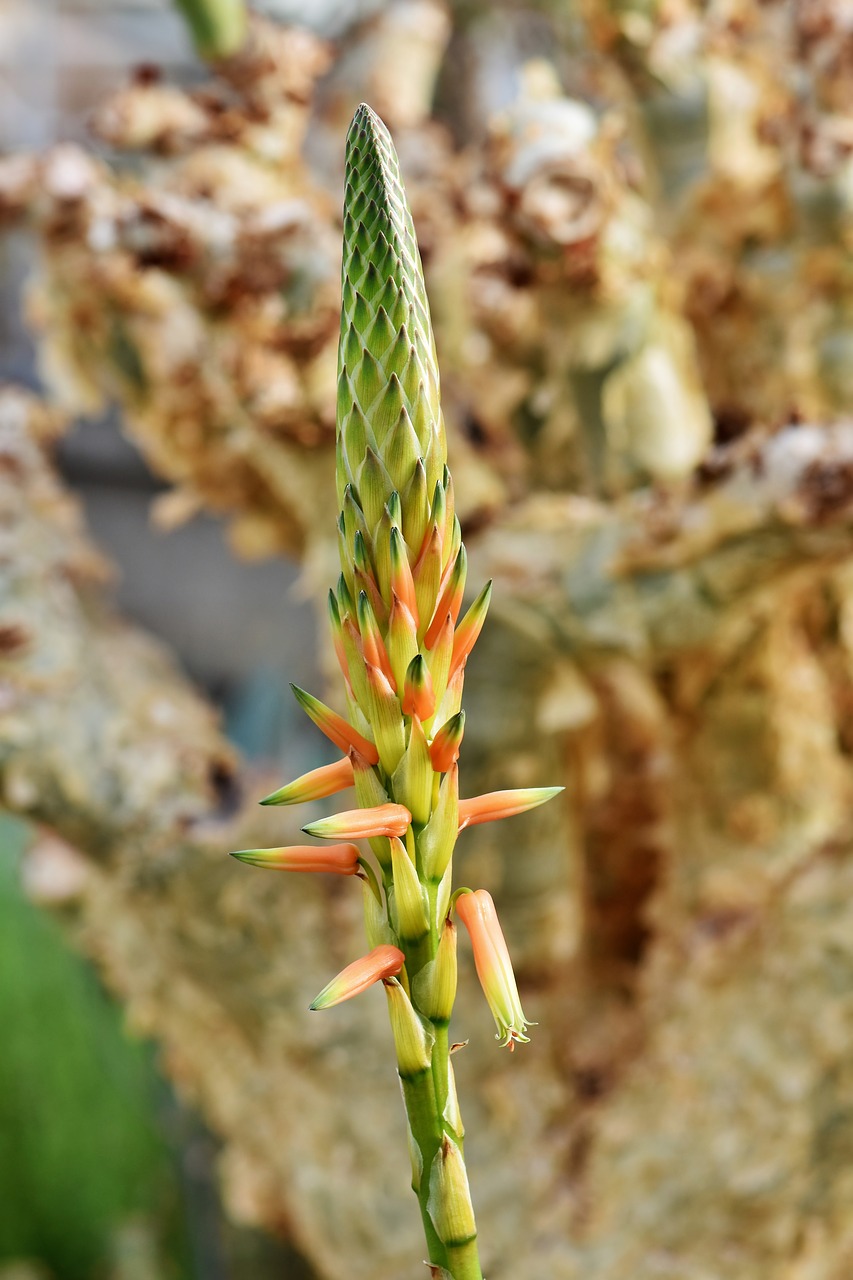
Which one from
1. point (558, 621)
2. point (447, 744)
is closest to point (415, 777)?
point (447, 744)

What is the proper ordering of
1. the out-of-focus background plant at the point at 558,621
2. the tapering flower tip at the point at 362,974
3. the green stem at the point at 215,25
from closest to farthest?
the tapering flower tip at the point at 362,974 < the out-of-focus background plant at the point at 558,621 < the green stem at the point at 215,25

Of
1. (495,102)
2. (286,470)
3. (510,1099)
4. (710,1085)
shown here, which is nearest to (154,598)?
(495,102)

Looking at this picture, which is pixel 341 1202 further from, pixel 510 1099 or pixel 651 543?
pixel 651 543

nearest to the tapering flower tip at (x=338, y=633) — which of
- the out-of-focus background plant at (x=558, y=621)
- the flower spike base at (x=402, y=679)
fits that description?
the flower spike base at (x=402, y=679)

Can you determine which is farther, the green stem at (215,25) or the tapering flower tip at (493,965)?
the green stem at (215,25)

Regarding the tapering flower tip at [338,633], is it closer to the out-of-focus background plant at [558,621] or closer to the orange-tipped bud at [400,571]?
the orange-tipped bud at [400,571]

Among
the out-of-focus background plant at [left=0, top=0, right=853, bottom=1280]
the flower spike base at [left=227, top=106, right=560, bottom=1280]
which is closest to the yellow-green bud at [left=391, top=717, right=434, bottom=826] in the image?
the flower spike base at [left=227, top=106, right=560, bottom=1280]

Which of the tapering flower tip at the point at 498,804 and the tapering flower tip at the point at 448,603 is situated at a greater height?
the tapering flower tip at the point at 448,603
